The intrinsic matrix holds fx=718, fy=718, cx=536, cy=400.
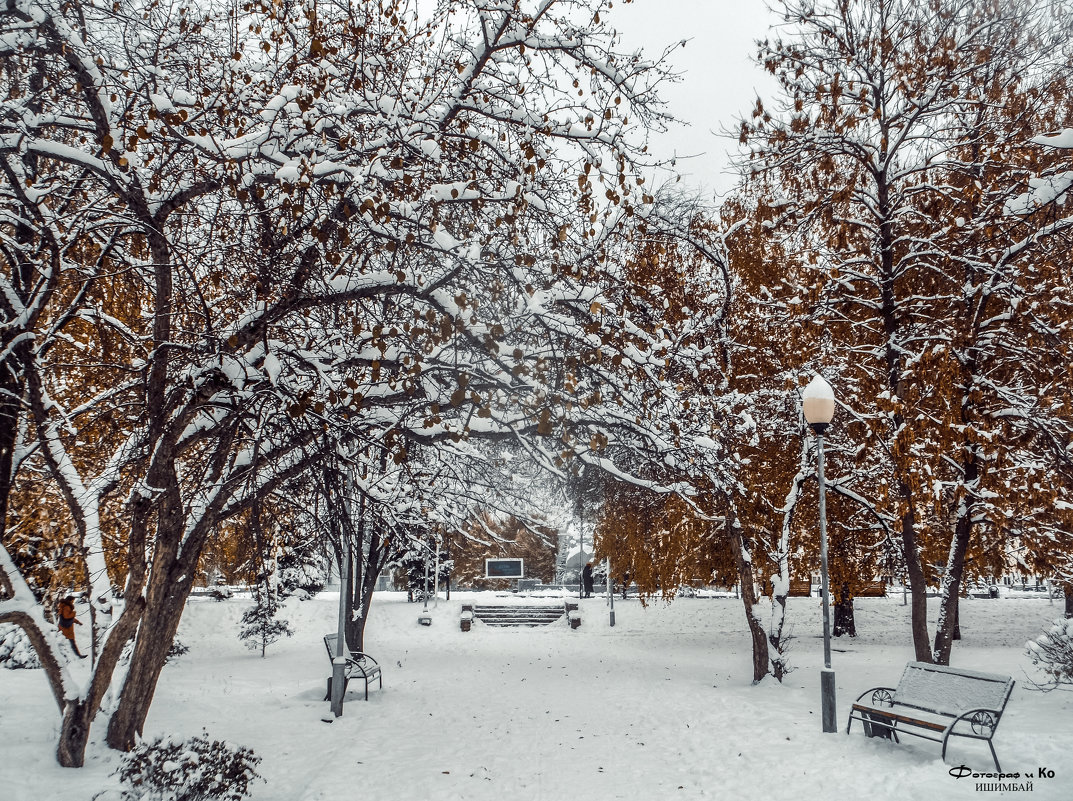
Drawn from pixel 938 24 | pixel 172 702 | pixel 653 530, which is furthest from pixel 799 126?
pixel 172 702

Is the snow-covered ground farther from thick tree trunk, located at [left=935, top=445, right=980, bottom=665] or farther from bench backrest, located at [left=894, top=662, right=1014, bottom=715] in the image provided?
thick tree trunk, located at [left=935, top=445, right=980, bottom=665]

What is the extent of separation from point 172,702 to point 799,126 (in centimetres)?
1283

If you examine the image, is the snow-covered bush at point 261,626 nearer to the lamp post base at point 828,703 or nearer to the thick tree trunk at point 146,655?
the thick tree trunk at point 146,655

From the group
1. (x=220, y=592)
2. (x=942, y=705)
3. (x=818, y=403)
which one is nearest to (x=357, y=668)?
(x=818, y=403)

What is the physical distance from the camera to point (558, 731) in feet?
31.5

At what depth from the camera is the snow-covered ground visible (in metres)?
6.75

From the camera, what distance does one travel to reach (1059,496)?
10.8m

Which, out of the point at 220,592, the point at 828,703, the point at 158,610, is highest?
the point at 158,610

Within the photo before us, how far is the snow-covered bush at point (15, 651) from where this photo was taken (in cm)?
1380

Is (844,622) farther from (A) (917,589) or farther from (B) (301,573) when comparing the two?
(B) (301,573)

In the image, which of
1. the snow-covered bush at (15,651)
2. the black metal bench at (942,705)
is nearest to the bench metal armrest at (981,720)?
the black metal bench at (942,705)

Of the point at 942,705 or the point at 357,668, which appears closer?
the point at 942,705

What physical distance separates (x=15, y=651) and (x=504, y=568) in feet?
92.8

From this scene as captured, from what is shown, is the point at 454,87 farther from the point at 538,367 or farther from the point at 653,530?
the point at 653,530
